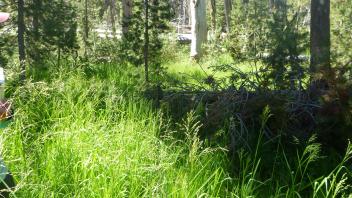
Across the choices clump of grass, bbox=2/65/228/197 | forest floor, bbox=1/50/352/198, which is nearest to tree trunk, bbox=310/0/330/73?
forest floor, bbox=1/50/352/198

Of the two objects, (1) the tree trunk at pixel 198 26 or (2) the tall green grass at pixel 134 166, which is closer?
(2) the tall green grass at pixel 134 166

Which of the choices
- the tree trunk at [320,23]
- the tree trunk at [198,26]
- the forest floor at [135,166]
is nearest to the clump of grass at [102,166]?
the forest floor at [135,166]

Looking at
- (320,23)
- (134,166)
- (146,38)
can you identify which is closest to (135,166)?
(134,166)

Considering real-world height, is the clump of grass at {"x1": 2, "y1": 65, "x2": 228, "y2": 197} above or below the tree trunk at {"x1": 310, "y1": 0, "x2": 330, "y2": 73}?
below

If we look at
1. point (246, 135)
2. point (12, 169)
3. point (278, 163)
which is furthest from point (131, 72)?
point (12, 169)

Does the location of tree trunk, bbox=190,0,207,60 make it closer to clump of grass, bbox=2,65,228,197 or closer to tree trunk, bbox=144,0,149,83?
tree trunk, bbox=144,0,149,83

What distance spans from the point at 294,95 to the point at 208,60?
1124cm

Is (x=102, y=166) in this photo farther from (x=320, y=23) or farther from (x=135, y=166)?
(x=320, y=23)

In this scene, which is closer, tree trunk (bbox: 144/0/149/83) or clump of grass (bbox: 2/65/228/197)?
clump of grass (bbox: 2/65/228/197)

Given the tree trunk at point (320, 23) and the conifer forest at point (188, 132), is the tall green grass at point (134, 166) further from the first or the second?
the tree trunk at point (320, 23)

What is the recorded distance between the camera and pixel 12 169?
9.51 feet

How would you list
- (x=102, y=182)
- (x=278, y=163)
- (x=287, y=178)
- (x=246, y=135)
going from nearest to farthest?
(x=102, y=182)
(x=287, y=178)
(x=278, y=163)
(x=246, y=135)

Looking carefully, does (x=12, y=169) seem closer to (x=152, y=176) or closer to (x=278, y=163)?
(x=152, y=176)

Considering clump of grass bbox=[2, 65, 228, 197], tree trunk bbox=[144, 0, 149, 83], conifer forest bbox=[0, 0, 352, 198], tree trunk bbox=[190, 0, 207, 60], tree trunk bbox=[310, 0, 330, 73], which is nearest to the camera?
clump of grass bbox=[2, 65, 228, 197]
